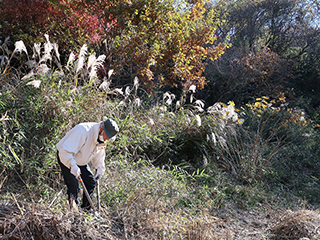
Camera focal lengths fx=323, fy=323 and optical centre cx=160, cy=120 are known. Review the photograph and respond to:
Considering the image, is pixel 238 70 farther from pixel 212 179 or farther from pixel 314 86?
pixel 212 179

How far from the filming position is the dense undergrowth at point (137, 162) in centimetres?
408

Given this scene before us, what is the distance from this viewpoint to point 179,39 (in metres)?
7.95

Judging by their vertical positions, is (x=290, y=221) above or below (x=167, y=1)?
below

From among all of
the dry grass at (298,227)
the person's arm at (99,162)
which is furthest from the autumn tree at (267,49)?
the person's arm at (99,162)

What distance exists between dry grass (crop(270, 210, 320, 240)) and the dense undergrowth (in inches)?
34.9

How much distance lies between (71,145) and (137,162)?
1.67 meters

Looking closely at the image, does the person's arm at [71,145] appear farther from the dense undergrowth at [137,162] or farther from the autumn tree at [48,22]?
the autumn tree at [48,22]

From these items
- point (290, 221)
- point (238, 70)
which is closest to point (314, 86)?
point (238, 70)

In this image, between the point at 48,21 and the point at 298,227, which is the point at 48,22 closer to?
the point at 48,21

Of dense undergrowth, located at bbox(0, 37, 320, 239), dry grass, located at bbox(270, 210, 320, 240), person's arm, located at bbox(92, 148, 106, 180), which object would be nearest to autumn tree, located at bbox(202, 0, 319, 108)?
dense undergrowth, located at bbox(0, 37, 320, 239)

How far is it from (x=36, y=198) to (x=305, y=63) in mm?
11845

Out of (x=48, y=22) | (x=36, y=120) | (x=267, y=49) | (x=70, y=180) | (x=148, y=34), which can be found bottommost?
(x=70, y=180)

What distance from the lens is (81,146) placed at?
370cm

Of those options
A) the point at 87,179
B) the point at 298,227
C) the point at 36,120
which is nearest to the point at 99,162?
the point at 87,179
